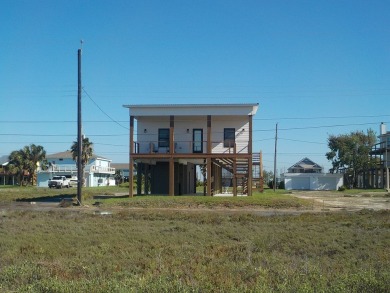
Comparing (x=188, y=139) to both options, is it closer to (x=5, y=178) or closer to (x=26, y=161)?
(x=26, y=161)

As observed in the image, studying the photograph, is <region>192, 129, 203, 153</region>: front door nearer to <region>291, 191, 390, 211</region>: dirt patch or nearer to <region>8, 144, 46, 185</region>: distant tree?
<region>291, 191, 390, 211</region>: dirt patch

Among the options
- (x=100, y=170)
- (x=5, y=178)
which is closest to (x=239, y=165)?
(x=100, y=170)

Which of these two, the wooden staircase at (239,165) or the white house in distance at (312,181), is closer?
the wooden staircase at (239,165)

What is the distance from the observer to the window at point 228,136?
3962 cm

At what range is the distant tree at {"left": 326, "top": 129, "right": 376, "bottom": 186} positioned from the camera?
83812 millimetres

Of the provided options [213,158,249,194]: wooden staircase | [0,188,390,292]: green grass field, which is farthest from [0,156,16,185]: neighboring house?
[0,188,390,292]: green grass field

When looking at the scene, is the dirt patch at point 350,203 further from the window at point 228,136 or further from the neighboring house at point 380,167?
the neighboring house at point 380,167

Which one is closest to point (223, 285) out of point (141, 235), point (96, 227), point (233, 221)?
point (141, 235)

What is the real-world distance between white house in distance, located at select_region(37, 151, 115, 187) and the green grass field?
2906 inches

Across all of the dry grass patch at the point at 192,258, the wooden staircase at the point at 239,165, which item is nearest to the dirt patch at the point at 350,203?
the wooden staircase at the point at 239,165

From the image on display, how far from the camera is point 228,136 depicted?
4006cm

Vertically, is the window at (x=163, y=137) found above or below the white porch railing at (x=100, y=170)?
above

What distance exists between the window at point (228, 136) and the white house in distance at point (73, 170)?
174ft

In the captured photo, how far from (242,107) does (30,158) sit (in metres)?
55.5
